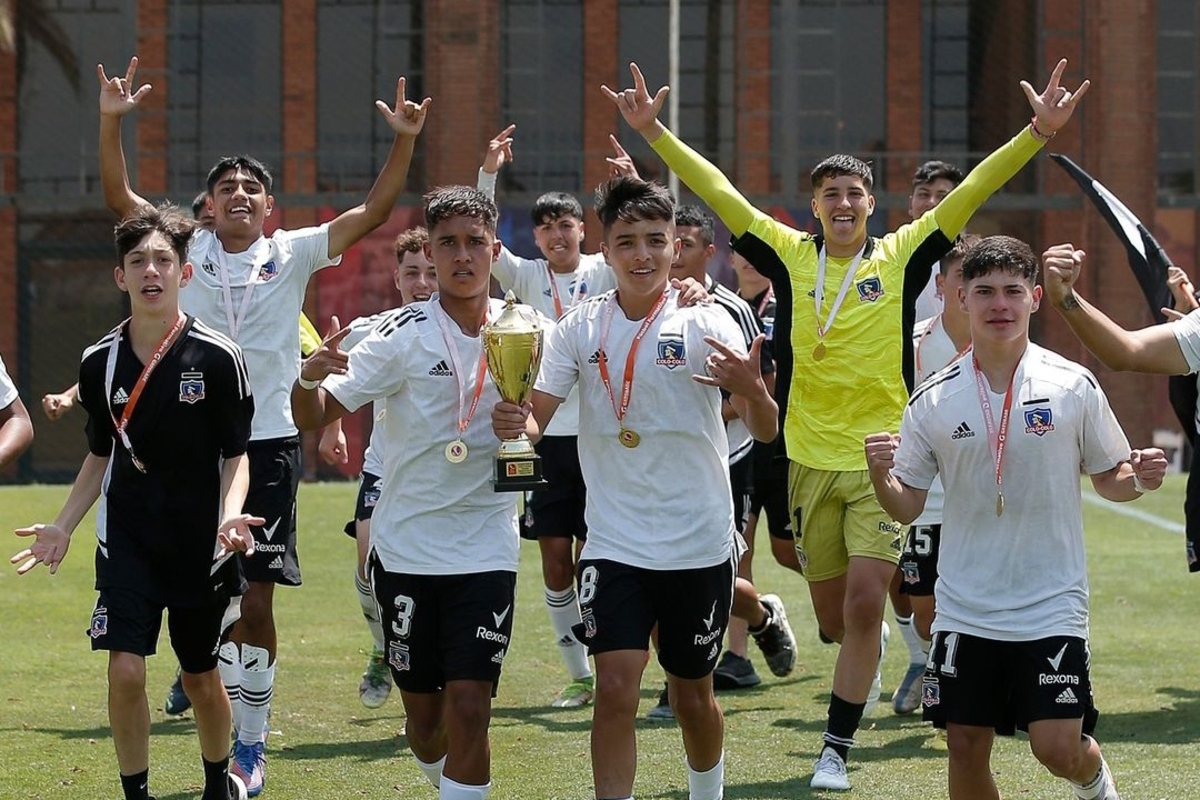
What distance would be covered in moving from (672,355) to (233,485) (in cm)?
159

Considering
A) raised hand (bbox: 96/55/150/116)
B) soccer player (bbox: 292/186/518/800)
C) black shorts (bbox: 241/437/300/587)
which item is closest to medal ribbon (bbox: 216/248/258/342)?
black shorts (bbox: 241/437/300/587)

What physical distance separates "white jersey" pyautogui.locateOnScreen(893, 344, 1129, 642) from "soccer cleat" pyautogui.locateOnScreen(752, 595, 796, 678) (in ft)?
13.1

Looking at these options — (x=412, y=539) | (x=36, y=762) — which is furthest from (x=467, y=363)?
(x=36, y=762)

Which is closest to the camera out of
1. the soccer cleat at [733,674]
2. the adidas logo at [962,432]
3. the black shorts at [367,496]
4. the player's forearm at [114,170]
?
the adidas logo at [962,432]

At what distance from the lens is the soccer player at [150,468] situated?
640 centimetres

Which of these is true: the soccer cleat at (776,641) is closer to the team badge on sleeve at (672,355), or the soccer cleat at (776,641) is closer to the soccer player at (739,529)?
the soccer player at (739,529)

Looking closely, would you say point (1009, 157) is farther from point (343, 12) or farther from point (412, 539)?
point (343, 12)

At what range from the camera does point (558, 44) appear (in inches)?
1198

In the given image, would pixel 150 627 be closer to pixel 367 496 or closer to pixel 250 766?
A: pixel 250 766

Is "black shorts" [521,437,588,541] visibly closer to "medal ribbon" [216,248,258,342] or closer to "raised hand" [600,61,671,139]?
"medal ribbon" [216,248,258,342]

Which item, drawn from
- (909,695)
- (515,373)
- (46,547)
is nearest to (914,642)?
(909,695)

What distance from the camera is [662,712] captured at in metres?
9.14

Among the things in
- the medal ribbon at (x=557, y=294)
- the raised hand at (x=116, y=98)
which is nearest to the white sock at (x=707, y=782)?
the raised hand at (x=116, y=98)

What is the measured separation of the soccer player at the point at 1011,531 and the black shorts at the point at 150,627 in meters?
2.45
